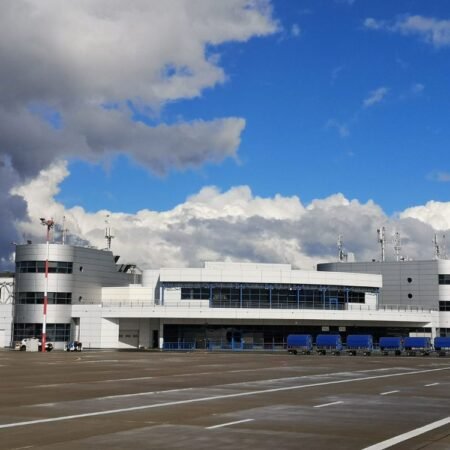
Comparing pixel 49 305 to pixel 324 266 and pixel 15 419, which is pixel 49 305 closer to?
pixel 324 266

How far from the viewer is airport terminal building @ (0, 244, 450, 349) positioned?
9819 centimetres

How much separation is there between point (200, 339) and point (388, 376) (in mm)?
60872

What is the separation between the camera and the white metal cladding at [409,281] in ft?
384

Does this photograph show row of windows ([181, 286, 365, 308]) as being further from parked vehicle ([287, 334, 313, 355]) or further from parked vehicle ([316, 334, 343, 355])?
parked vehicle ([316, 334, 343, 355])

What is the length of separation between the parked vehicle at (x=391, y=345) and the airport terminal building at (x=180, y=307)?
447 inches

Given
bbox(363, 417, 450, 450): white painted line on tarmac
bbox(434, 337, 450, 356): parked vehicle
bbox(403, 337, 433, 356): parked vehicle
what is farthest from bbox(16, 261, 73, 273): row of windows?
bbox(363, 417, 450, 450): white painted line on tarmac

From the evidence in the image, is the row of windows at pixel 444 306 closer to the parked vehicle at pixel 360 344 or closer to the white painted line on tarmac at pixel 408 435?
the parked vehicle at pixel 360 344

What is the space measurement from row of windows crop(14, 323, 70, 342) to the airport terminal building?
0.14 metres

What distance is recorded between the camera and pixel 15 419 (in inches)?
782

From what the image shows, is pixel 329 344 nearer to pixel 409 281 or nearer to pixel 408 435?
pixel 409 281

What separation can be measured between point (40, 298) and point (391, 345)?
155 ft

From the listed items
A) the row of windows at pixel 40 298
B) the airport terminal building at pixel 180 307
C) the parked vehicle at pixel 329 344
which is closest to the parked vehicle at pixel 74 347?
the airport terminal building at pixel 180 307

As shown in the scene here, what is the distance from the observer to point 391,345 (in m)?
87.9

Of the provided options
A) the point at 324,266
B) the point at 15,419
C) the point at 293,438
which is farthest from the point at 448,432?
the point at 324,266
